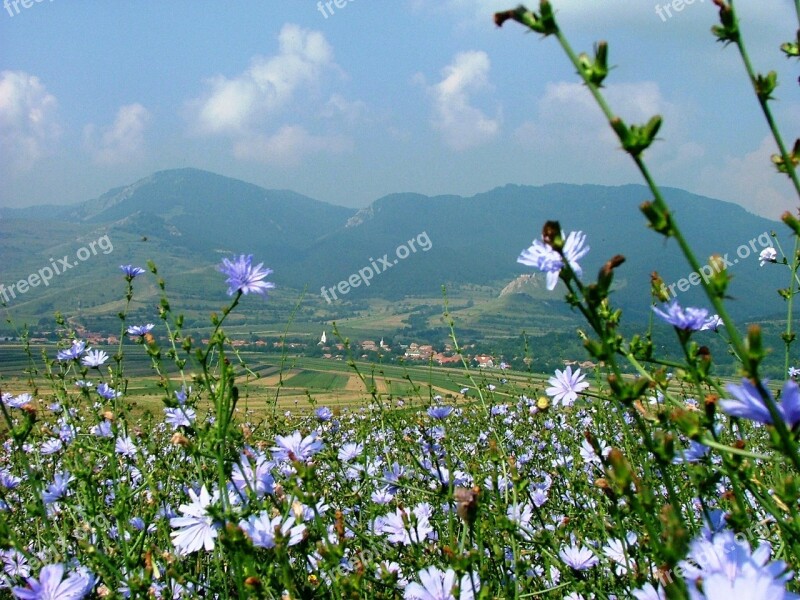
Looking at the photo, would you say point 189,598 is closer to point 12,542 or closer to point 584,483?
point 12,542

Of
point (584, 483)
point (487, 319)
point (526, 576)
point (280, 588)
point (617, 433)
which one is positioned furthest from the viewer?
point (487, 319)

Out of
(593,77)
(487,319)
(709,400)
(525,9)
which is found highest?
(525,9)

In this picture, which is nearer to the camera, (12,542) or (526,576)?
(12,542)

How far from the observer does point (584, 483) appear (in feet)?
9.59

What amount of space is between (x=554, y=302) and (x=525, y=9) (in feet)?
A: 599

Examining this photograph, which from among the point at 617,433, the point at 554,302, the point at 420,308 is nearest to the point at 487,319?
the point at 420,308

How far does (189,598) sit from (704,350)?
5.32 ft

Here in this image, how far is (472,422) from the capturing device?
5.67 m

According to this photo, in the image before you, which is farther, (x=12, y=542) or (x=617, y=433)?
(x=617, y=433)

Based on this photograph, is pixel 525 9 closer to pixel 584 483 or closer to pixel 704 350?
pixel 704 350

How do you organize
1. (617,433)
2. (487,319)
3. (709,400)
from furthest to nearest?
1. (487,319)
2. (617,433)
3. (709,400)

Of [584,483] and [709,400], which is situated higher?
[709,400]

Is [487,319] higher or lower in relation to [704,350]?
lower

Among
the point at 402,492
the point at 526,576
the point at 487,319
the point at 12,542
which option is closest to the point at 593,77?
the point at 12,542
